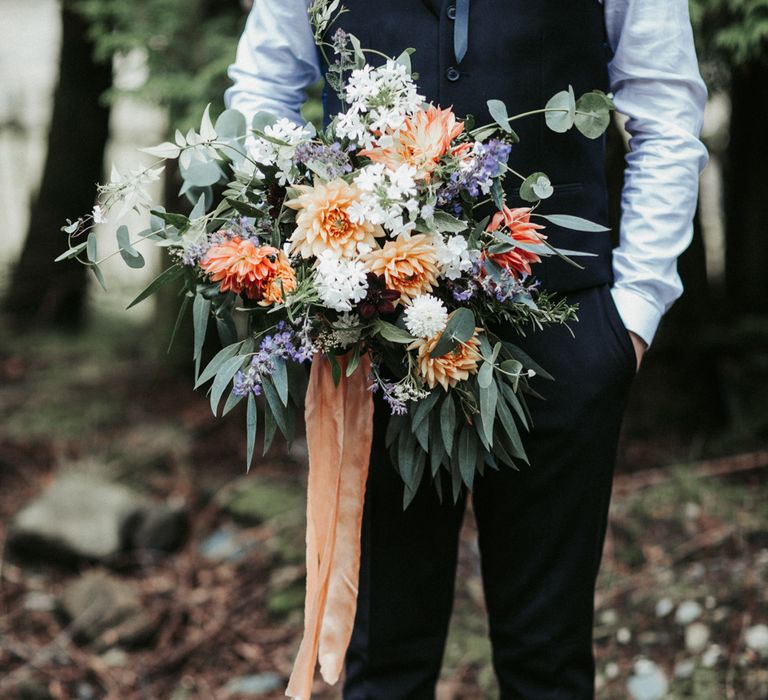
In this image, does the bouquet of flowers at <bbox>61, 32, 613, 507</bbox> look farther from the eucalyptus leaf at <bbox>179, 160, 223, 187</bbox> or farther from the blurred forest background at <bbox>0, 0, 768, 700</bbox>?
the blurred forest background at <bbox>0, 0, 768, 700</bbox>

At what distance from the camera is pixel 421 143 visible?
1427 mm

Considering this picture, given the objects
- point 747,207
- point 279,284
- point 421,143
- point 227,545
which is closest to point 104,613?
point 227,545

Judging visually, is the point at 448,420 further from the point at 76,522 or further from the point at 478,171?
the point at 76,522

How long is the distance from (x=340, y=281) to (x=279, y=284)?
0.39ft

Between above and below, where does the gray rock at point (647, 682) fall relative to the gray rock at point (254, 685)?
above

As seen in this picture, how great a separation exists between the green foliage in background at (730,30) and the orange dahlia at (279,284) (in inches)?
76.4

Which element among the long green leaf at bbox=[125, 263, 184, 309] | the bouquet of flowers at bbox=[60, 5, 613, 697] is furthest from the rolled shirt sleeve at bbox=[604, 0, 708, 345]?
the long green leaf at bbox=[125, 263, 184, 309]

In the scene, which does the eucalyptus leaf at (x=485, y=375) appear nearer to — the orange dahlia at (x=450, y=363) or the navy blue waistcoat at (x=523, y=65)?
the orange dahlia at (x=450, y=363)

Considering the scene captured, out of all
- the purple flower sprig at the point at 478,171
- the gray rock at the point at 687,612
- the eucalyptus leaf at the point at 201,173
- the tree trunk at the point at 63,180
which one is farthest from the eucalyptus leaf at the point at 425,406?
the tree trunk at the point at 63,180

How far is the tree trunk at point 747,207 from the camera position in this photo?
453cm

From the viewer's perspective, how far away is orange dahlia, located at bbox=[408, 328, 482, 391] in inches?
58.3

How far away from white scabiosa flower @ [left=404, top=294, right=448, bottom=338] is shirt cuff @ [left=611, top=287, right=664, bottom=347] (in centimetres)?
49

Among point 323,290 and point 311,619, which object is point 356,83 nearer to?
point 323,290

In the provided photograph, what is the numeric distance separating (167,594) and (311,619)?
1958 millimetres
